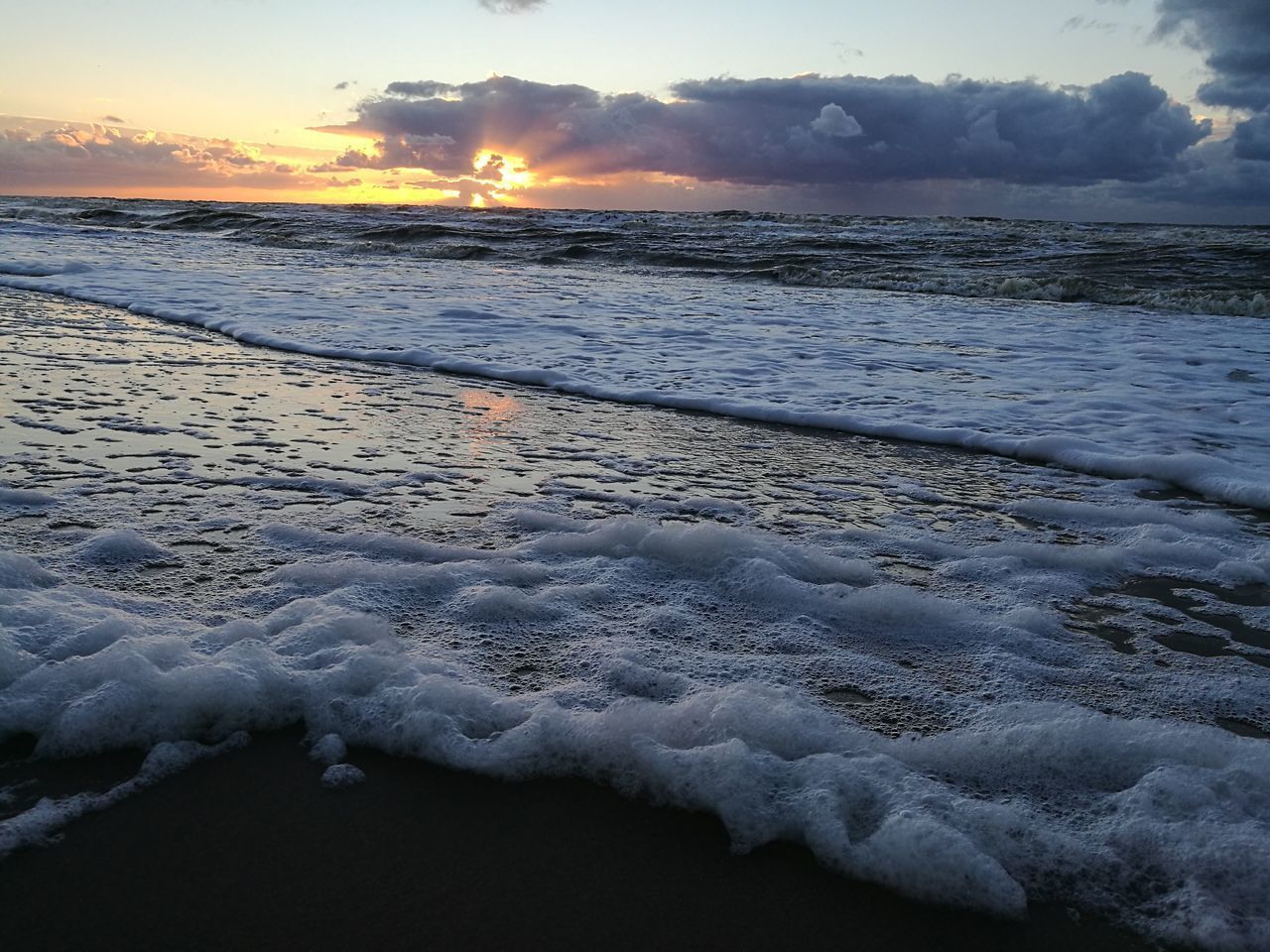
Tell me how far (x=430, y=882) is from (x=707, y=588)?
142 cm

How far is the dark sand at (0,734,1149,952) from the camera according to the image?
59.1 inches

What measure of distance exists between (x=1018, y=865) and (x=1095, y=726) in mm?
578

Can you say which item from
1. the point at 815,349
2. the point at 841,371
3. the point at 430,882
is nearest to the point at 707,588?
the point at 430,882

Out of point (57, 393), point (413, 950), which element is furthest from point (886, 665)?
point (57, 393)

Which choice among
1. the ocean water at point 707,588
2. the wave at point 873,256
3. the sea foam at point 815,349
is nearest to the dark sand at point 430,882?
the ocean water at point 707,588

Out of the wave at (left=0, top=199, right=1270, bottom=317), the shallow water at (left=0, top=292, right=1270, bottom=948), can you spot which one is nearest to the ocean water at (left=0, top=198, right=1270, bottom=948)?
the shallow water at (left=0, top=292, right=1270, bottom=948)

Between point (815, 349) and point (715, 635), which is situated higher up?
point (815, 349)

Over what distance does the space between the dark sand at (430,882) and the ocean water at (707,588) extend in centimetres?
8

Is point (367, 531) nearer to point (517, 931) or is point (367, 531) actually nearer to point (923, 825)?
point (517, 931)

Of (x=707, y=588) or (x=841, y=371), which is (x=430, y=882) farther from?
(x=841, y=371)

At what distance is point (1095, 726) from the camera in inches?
82.4

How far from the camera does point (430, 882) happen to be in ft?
5.31

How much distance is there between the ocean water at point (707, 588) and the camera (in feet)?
6.10

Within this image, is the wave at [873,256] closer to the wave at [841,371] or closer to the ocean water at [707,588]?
the wave at [841,371]
